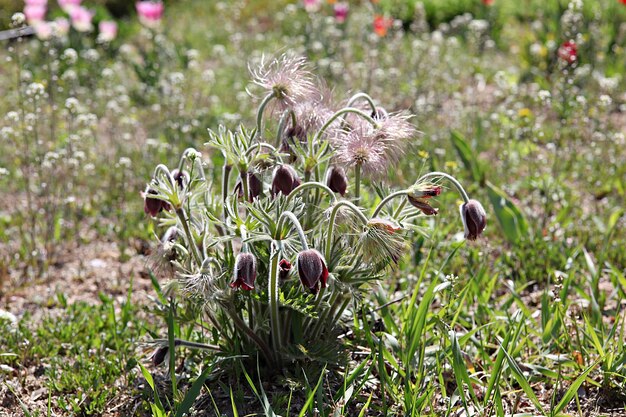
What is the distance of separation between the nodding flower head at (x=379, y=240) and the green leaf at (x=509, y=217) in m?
1.55

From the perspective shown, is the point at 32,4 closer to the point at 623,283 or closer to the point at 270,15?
the point at 270,15

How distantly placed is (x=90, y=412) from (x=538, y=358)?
1.57m

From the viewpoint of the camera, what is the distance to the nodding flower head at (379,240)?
7.01 ft

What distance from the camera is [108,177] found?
4.80 metres

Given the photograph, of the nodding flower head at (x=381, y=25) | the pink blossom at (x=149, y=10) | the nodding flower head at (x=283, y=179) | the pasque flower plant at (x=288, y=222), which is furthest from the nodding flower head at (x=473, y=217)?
the pink blossom at (x=149, y=10)

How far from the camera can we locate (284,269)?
6.97 ft

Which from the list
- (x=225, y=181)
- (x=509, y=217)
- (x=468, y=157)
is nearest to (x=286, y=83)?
(x=225, y=181)

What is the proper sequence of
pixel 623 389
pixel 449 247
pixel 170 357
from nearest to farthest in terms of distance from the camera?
pixel 170 357, pixel 623 389, pixel 449 247

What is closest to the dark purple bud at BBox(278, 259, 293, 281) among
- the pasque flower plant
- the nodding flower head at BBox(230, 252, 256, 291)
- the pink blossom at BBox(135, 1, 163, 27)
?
the pasque flower plant

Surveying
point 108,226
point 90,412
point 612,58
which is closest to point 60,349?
point 90,412

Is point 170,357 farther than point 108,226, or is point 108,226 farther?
point 108,226

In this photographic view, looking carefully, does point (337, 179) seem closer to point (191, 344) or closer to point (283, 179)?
point (283, 179)

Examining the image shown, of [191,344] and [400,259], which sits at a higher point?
[400,259]

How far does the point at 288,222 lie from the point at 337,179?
1.05 ft
